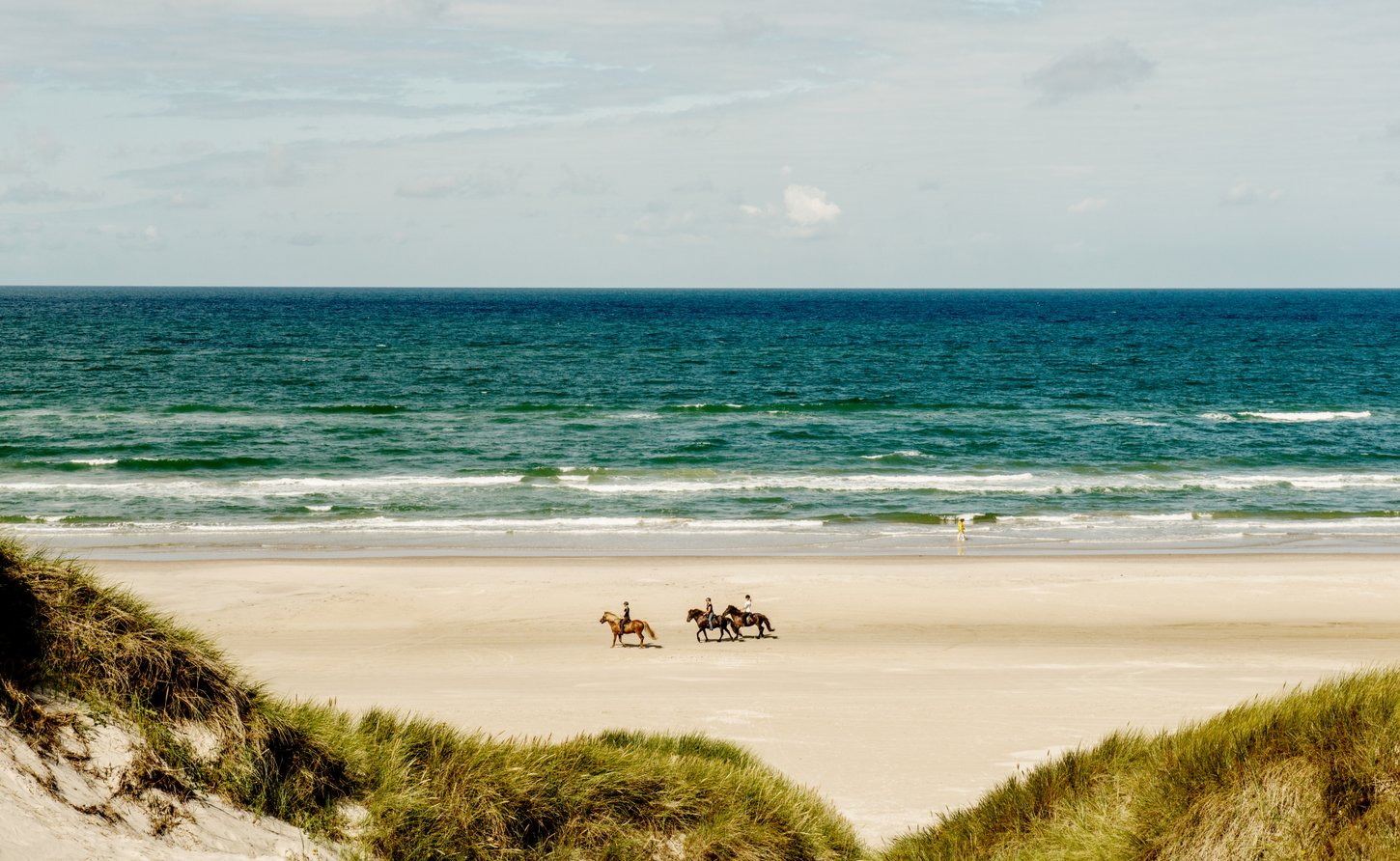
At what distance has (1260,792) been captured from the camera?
22.8ft

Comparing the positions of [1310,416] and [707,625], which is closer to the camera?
[707,625]

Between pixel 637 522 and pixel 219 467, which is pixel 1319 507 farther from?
pixel 219 467

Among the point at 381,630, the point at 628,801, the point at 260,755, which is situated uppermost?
the point at 260,755

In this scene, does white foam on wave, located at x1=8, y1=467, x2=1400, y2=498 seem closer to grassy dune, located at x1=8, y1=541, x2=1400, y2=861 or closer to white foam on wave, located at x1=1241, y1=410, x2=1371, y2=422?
white foam on wave, located at x1=1241, y1=410, x2=1371, y2=422

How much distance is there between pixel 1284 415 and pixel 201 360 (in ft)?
243

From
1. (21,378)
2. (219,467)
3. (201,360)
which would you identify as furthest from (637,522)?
(201,360)

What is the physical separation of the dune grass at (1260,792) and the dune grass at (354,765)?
97.1 inches

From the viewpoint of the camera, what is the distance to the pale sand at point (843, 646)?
1616cm

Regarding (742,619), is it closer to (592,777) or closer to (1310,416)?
(592,777)

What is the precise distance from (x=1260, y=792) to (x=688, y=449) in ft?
133

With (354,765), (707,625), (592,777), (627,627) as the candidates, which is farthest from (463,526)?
(592,777)

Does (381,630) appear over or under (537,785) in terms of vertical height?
under

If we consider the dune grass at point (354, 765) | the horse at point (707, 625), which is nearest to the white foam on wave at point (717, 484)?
the horse at point (707, 625)

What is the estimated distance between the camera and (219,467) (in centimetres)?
4238
